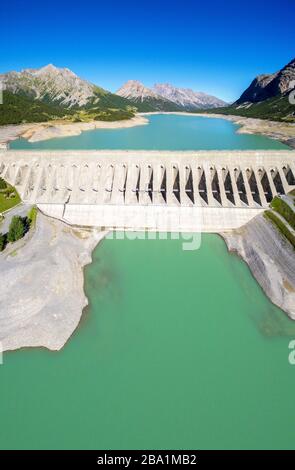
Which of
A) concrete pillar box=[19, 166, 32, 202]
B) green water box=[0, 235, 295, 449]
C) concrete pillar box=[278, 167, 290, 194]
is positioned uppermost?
concrete pillar box=[278, 167, 290, 194]

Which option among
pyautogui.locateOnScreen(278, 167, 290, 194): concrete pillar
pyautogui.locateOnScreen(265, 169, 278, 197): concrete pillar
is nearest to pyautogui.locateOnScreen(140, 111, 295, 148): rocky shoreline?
pyautogui.locateOnScreen(278, 167, 290, 194): concrete pillar

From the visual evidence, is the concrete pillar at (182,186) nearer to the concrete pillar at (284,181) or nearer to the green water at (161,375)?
the concrete pillar at (284,181)

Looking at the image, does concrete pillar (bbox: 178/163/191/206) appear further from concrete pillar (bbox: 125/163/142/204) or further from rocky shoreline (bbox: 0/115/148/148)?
rocky shoreline (bbox: 0/115/148/148)

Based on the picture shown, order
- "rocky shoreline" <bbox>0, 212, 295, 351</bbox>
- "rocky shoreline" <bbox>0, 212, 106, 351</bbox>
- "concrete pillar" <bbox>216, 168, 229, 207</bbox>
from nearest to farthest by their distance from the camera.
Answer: "rocky shoreline" <bbox>0, 212, 106, 351</bbox>, "rocky shoreline" <bbox>0, 212, 295, 351</bbox>, "concrete pillar" <bbox>216, 168, 229, 207</bbox>

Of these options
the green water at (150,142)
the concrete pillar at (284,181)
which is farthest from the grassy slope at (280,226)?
the green water at (150,142)

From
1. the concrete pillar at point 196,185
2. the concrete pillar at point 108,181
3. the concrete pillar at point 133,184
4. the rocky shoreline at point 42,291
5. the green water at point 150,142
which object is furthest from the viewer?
the green water at point 150,142

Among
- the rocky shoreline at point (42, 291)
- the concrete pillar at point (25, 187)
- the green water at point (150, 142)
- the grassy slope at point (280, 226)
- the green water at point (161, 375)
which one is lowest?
the green water at point (161, 375)
